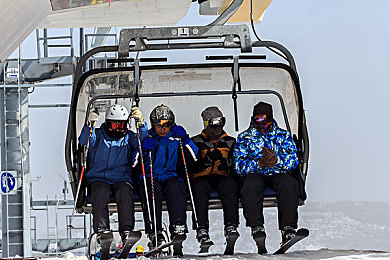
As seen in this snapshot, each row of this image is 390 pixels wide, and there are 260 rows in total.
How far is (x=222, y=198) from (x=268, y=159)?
49 cm

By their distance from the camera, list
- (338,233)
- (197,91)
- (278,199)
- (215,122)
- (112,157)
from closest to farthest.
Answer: (278,199) → (112,157) → (215,122) → (197,91) → (338,233)

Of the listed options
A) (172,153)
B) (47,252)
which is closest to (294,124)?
(172,153)

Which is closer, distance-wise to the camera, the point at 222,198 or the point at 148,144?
the point at 222,198

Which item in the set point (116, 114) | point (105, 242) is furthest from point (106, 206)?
point (116, 114)

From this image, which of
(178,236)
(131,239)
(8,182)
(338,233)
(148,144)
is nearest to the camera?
(131,239)

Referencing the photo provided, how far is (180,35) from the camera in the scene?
7422mm

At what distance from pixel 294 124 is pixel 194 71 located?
100 centimetres

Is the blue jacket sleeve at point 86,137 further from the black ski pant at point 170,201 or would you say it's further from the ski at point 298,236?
the ski at point 298,236

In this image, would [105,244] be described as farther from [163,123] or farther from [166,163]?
[163,123]

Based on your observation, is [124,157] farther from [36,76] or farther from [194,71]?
[36,76]

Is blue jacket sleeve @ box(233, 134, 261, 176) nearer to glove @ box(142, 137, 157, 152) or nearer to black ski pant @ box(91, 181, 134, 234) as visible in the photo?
glove @ box(142, 137, 157, 152)

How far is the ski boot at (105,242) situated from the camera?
7199 millimetres

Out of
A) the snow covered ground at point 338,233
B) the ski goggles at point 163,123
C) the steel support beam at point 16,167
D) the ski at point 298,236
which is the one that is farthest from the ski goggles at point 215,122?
the snow covered ground at point 338,233

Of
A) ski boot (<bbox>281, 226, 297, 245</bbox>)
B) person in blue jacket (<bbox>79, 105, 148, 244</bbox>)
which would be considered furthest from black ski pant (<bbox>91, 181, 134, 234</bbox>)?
ski boot (<bbox>281, 226, 297, 245</bbox>)
